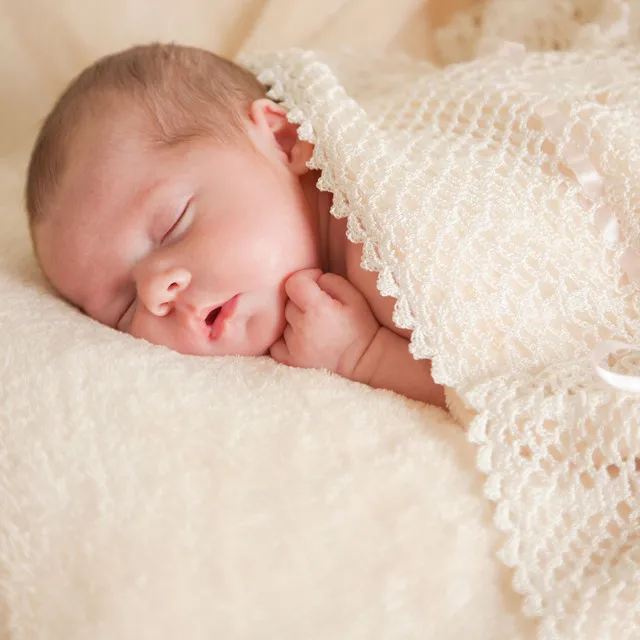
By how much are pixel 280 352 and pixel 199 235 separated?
0.16 m

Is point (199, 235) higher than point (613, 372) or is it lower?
higher

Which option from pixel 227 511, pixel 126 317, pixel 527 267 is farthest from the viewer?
pixel 126 317

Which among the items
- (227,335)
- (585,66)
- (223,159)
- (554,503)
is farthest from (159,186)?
(585,66)

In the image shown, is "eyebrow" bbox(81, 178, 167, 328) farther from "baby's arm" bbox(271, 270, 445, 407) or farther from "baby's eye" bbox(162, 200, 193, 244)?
"baby's arm" bbox(271, 270, 445, 407)

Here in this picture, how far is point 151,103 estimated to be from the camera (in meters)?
0.91

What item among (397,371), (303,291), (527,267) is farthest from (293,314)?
(527,267)

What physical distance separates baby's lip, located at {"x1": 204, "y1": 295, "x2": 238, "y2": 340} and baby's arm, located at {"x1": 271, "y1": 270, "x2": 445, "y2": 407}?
0.21 feet

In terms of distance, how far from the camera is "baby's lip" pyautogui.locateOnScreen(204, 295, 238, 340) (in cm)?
82

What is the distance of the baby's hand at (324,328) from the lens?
32.0 inches

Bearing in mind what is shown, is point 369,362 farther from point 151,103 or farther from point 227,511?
point 151,103

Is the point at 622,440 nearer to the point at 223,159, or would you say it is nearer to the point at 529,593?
the point at 529,593

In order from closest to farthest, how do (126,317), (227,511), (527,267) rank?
(227,511) → (527,267) → (126,317)

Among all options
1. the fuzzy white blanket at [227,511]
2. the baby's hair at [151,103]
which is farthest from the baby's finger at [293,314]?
the baby's hair at [151,103]

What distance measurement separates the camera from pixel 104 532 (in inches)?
24.4
